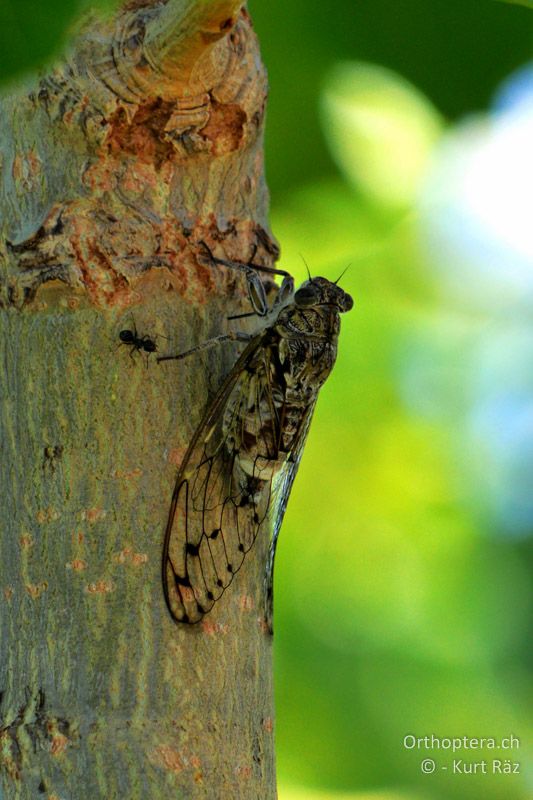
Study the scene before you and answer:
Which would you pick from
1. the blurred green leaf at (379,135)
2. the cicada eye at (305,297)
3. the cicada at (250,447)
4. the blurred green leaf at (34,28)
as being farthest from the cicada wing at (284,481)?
the blurred green leaf at (34,28)

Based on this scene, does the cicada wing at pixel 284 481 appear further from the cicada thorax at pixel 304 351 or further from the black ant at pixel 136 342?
the black ant at pixel 136 342

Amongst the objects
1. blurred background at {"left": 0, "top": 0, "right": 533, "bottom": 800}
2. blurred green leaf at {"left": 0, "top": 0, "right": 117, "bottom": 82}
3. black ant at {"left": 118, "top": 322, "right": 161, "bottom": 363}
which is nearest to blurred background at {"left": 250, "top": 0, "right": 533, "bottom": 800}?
blurred background at {"left": 0, "top": 0, "right": 533, "bottom": 800}

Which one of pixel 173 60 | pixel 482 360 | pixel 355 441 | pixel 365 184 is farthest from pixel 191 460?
pixel 482 360

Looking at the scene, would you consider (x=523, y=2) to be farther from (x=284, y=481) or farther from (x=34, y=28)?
(x=284, y=481)

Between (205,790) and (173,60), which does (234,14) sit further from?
(205,790)

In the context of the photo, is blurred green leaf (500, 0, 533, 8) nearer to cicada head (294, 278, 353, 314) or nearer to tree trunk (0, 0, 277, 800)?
tree trunk (0, 0, 277, 800)

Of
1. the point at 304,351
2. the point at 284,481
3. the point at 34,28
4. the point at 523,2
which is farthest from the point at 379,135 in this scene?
the point at 34,28

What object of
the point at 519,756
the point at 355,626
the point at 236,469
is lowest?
the point at 519,756
